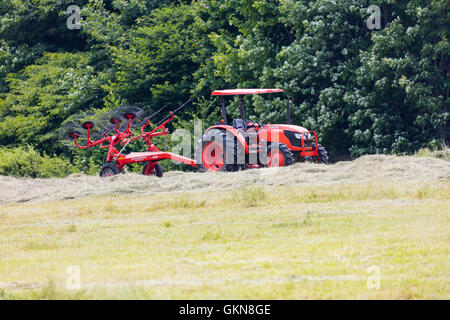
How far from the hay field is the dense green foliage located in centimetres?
615

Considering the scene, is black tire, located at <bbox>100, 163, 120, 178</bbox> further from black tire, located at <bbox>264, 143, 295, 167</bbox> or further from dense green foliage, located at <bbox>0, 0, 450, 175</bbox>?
dense green foliage, located at <bbox>0, 0, 450, 175</bbox>

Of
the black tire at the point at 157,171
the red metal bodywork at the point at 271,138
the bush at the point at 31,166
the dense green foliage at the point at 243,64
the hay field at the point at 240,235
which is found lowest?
the bush at the point at 31,166

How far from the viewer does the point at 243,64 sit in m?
28.5

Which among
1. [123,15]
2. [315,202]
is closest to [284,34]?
[123,15]

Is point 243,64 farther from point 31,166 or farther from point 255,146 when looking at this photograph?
point 255,146

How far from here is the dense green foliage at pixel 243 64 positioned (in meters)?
24.3

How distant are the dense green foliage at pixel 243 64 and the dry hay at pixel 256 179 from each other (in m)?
5.98

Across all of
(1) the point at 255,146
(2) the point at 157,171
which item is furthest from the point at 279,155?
(2) the point at 157,171

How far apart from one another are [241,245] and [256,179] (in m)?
7.43

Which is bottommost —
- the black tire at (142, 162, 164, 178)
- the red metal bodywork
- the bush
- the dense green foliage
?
the bush

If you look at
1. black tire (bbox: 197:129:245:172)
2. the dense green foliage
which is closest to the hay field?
black tire (bbox: 197:129:245:172)

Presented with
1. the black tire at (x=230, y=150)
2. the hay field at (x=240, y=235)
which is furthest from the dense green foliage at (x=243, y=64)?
the black tire at (x=230, y=150)

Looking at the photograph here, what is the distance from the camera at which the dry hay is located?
16.8 meters

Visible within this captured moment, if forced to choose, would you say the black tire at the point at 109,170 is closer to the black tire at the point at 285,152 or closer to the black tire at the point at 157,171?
the black tire at the point at 157,171
